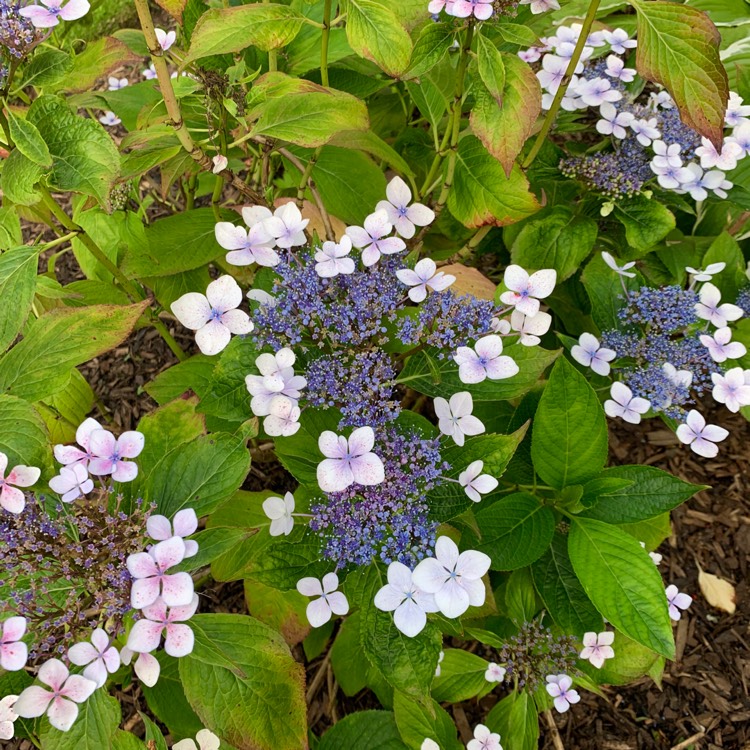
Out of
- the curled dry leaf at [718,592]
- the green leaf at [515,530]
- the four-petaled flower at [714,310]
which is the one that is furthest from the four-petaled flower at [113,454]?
the curled dry leaf at [718,592]

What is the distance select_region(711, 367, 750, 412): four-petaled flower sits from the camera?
132 cm

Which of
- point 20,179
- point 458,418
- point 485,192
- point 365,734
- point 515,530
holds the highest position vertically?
point 20,179

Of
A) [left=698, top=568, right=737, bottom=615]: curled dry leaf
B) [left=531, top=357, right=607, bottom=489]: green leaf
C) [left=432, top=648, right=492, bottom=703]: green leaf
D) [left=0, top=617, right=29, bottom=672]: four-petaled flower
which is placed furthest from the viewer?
[left=698, top=568, right=737, bottom=615]: curled dry leaf

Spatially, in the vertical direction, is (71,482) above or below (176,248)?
above

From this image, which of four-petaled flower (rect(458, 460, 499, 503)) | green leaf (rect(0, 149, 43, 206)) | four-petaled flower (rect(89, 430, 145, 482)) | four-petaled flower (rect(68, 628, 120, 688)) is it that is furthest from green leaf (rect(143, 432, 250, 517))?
green leaf (rect(0, 149, 43, 206))

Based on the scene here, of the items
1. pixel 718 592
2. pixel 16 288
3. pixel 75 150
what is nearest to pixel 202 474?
pixel 16 288

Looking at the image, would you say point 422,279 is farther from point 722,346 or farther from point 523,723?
point 523,723

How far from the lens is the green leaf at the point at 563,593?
1364 millimetres

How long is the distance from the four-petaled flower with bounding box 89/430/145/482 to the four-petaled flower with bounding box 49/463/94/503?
17mm

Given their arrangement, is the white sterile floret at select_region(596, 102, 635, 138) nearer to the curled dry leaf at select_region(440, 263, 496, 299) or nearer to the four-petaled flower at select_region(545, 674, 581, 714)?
the curled dry leaf at select_region(440, 263, 496, 299)

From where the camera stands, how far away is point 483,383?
3.94 feet

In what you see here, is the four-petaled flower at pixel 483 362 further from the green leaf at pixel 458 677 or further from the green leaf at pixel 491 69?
the green leaf at pixel 458 677

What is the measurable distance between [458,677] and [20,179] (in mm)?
1361

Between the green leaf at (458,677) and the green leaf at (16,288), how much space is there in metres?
1.14
